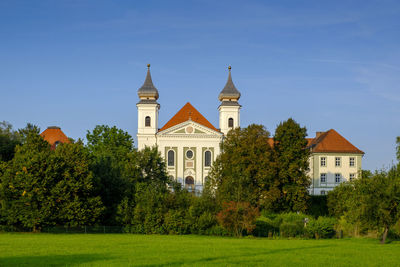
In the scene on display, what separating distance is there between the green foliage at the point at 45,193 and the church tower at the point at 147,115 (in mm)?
38938

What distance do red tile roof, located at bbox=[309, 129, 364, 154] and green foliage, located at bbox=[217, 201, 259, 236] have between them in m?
41.6

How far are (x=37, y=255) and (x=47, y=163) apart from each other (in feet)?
62.7

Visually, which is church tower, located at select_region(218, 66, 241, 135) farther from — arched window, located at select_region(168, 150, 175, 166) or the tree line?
the tree line

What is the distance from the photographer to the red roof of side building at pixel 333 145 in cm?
8062

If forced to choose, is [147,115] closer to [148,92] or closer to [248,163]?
[148,92]

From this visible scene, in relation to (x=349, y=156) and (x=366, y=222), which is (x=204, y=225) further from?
(x=349, y=156)

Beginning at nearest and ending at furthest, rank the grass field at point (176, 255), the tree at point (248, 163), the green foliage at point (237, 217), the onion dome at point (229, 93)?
the grass field at point (176, 255), the green foliage at point (237, 217), the tree at point (248, 163), the onion dome at point (229, 93)

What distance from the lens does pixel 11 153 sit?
54.9m

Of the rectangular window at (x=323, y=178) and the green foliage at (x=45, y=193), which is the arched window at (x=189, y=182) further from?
the green foliage at (x=45, y=193)

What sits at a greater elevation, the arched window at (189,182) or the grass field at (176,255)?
the arched window at (189,182)

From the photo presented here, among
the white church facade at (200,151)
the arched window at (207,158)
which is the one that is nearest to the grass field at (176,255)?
the white church facade at (200,151)

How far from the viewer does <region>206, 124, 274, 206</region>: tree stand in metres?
52.6

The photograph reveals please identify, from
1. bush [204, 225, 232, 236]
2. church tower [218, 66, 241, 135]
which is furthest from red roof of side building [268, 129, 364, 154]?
bush [204, 225, 232, 236]

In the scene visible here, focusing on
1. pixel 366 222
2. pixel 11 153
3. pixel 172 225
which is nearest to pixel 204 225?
pixel 172 225
